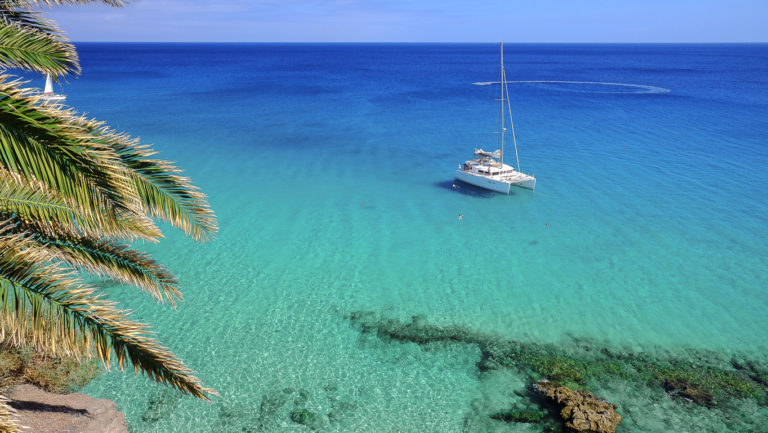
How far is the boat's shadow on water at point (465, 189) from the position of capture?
106 feet

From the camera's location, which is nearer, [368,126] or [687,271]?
[687,271]

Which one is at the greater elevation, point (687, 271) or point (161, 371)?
point (161, 371)

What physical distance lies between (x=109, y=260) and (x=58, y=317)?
7.25ft

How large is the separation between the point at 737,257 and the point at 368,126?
35.9 m

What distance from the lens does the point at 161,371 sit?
600 cm

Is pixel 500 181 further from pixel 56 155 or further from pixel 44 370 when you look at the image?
pixel 56 155

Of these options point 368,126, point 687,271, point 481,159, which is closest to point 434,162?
point 481,159

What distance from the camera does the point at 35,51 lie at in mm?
7547

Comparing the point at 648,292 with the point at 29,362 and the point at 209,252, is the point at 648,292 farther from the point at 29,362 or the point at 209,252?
the point at 29,362

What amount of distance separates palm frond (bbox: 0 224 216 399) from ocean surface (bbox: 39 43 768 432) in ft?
27.7

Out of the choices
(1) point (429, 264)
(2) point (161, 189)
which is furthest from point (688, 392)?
(2) point (161, 189)

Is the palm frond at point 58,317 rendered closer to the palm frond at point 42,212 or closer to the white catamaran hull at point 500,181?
the palm frond at point 42,212

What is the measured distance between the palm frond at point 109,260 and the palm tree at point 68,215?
15mm

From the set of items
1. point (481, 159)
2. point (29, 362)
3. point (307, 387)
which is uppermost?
point (481, 159)
